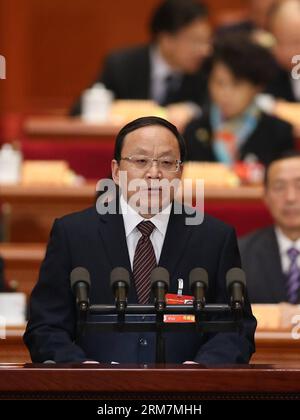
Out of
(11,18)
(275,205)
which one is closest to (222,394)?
(275,205)

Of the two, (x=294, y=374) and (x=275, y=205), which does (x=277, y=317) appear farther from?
(x=294, y=374)

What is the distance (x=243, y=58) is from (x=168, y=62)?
0.89 metres

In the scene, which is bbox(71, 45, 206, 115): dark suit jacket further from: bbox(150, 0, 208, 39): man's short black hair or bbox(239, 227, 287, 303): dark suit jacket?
bbox(239, 227, 287, 303): dark suit jacket

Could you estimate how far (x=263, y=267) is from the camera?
11.1ft

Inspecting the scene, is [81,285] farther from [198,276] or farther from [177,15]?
[177,15]

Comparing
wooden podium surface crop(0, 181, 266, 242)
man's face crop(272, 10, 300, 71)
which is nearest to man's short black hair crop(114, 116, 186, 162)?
wooden podium surface crop(0, 181, 266, 242)

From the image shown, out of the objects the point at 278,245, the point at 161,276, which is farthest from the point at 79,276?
the point at 278,245

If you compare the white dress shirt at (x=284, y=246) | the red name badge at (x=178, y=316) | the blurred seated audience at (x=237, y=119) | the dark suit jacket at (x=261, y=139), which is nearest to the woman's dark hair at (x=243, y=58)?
the blurred seated audience at (x=237, y=119)

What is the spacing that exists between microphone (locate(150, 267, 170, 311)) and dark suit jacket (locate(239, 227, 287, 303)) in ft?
3.65

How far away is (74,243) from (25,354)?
0.47 m

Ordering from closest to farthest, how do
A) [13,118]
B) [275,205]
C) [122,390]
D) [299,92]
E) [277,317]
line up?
[122,390]
[277,317]
[275,205]
[299,92]
[13,118]

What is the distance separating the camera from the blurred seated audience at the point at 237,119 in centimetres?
465

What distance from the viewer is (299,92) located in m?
5.34

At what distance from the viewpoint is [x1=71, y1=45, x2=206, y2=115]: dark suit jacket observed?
5477 millimetres
